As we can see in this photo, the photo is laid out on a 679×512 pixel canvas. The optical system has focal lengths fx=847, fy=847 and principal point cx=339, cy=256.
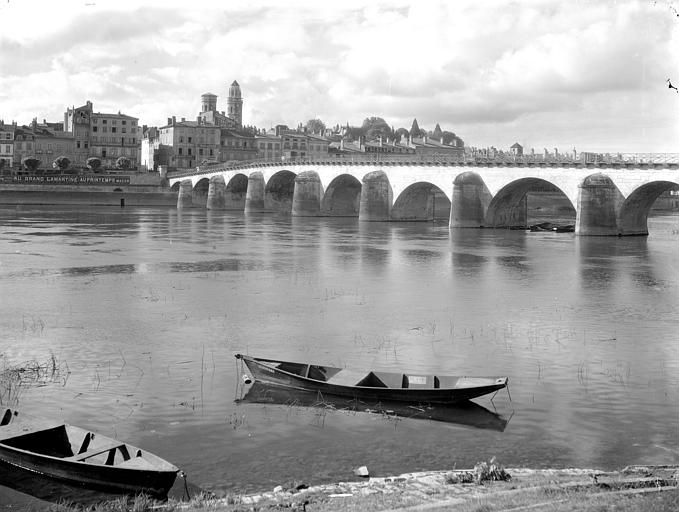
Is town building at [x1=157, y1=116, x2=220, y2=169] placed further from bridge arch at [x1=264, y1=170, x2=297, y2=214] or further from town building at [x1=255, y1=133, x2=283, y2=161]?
bridge arch at [x1=264, y1=170, x2=297, y2=214]

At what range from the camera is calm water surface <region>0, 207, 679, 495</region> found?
1256 cm

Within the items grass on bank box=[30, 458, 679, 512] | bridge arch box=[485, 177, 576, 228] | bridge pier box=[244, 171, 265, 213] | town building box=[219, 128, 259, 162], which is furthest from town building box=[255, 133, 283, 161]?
grass on bank box=[30, 458, 679, 512]

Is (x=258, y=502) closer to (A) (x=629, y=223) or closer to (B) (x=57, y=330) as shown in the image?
(B) (x=57, y=330)

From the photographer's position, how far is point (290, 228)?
68.1 metres

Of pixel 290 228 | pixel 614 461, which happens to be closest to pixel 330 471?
pixel 614 461

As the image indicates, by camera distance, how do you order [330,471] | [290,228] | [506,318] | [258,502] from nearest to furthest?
[258,502], [330,471], [506,318], [290,228]

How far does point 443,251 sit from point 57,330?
28185mm

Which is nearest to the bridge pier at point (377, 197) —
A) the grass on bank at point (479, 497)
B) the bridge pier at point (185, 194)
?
the bridge pier at point (185, 194)

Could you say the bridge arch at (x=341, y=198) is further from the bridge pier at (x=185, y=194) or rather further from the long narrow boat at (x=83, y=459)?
the long narrow boat at (x=83, y=459)

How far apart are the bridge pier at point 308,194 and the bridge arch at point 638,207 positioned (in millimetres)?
37453

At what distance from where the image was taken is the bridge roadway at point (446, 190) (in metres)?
56.2

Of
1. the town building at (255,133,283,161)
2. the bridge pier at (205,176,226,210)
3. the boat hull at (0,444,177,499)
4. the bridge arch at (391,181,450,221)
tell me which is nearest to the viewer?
the boat hull at (0,444,177,499)

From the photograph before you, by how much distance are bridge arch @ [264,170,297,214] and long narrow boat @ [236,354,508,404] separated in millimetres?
84319

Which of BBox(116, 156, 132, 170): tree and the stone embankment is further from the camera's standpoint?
BBox(116, 156, 132, 170): tree
